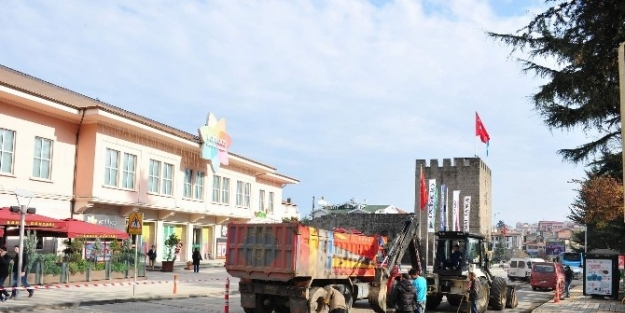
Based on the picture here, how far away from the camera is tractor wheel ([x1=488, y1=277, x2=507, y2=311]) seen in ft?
65.0

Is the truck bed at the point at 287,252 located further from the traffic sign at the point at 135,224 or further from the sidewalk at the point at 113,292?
the sidewalk at the point at 113,292

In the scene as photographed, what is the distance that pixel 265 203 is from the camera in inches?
1960

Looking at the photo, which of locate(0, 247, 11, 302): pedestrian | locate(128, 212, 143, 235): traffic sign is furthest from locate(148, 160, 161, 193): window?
locate(0, 247, 11, 302): pedestrian

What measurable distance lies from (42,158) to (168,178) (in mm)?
9077

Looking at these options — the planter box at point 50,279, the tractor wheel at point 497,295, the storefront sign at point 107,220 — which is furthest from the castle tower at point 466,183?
the planter box at point 50,279

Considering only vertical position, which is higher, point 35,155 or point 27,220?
point 35,155

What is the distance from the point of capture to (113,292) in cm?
2033

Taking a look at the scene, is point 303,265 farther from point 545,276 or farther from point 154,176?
point 545,276

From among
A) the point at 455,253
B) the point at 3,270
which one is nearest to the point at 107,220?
the point at 3,270

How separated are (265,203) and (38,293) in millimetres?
30994

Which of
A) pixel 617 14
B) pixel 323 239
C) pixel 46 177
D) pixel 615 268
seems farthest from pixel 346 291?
pixel 46 177

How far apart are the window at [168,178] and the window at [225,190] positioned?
649cm

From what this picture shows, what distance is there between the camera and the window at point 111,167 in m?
30.2

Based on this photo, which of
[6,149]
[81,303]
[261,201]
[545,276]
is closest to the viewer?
[81,303]
